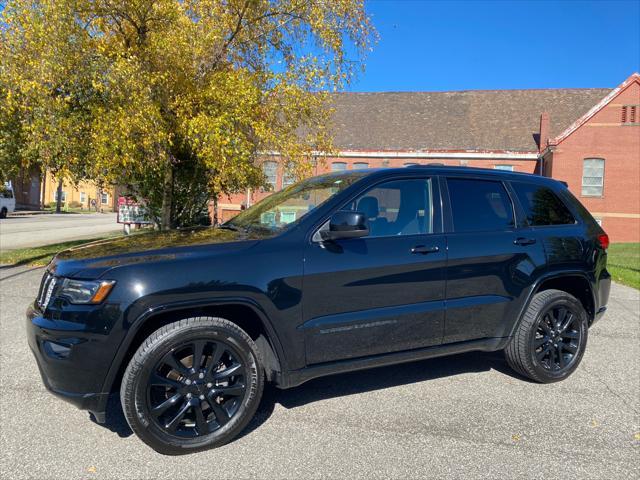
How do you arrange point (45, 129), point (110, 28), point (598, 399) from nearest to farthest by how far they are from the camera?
point (598, 399) → point (45, 129) → point (110, 28)

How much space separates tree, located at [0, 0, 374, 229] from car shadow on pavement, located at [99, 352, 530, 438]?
17.2 feet

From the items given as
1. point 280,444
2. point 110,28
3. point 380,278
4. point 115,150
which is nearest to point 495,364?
point 380,278

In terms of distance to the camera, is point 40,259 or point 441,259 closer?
point 441,259

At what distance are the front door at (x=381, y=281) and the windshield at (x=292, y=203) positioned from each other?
24cm

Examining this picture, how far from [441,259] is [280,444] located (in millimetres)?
1788

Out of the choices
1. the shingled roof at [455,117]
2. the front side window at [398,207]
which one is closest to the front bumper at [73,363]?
the front side window at [398,207]

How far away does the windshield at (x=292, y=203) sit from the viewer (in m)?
3.61

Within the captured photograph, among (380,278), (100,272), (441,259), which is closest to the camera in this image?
(100,272)

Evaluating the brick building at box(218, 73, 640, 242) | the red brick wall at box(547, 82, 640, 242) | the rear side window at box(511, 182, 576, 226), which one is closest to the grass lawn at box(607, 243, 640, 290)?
the rear side window at box(511, 182, 576, 226)

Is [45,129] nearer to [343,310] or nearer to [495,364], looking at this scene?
[343,310]

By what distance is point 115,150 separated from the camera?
8039 millimetres

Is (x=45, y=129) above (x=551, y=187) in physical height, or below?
above

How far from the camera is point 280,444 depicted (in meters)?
3.15

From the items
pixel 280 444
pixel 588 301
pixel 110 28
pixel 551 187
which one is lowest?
pixel 280 444
